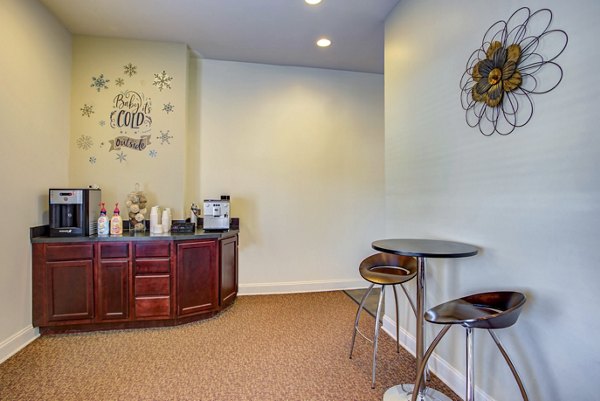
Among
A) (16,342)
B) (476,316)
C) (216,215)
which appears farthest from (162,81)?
(476,316)

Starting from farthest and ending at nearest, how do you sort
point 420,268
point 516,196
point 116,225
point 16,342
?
point 116,225
point 16,342
point 420,268
point 516,196

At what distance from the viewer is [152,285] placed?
2996 mm

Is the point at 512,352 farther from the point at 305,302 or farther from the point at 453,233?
the point at 305,302

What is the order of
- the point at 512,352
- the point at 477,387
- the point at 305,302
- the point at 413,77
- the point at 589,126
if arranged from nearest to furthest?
the point at 589,126 < the point at 512,352 < the point at 477,387 < the point at 413,77 < the point at 305,302

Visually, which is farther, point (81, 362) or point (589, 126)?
point (81, 362)

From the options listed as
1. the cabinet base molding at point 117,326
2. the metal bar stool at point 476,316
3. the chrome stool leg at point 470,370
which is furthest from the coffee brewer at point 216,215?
the chrome stool leg at point 470,370

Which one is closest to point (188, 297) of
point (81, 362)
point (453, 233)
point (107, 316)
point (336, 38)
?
point (107, 316)

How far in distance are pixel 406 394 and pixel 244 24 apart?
11.0 ft

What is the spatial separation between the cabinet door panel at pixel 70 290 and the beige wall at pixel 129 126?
2.58ft

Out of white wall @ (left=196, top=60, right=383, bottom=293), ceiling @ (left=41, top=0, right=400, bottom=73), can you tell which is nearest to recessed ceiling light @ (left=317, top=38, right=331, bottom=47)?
ceiling @ (left=41, top=0, right=400, bottom=73)

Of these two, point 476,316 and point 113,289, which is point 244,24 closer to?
point 113,289

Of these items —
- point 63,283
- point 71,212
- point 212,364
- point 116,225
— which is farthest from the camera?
point 116,225

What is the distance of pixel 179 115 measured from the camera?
3617 millimetres

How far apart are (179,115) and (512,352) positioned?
11.7 feet
